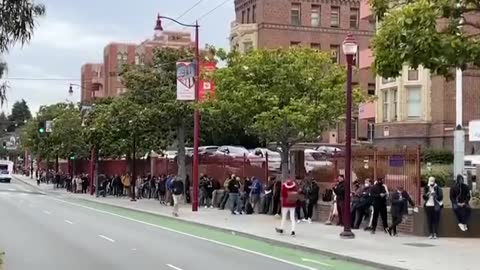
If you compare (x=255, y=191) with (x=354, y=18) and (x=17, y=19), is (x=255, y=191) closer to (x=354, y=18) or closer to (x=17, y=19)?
(x=17, y=19)

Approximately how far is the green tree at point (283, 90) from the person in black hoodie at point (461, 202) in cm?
726

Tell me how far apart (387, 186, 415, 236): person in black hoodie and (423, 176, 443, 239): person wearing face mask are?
0.63 m

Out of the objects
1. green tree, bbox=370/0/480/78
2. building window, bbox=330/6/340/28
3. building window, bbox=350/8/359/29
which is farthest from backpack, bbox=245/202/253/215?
building window, bbox=350/8/359/29

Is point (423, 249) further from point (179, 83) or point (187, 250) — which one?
point (179, 83)

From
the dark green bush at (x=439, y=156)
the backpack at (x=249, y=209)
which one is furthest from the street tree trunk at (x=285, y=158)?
the dark green bush at (x=439, y=156)

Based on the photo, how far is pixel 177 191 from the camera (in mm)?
32562

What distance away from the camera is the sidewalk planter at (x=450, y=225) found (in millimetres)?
22266

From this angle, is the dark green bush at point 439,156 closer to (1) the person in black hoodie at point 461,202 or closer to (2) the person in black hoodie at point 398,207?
(2) the person in black hoodie at point 398,207

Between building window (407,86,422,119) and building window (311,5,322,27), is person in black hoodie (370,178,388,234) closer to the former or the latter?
building window (407,86,422,119)

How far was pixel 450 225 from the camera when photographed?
2241 centimetres

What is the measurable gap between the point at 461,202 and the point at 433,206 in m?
0.84

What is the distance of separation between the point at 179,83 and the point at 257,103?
6214 millimetres

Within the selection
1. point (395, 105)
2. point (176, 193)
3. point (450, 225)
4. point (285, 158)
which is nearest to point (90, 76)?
point (395, 105)

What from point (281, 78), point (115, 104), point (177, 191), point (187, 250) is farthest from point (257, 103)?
point (115, 104)
